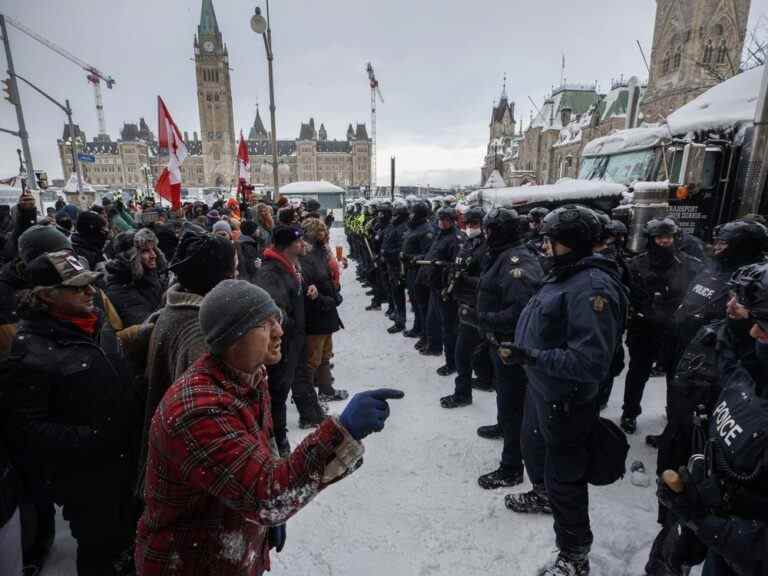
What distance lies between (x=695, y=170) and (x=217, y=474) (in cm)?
752

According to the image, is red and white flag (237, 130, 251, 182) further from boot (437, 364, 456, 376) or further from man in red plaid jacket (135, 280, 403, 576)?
man in red plaid jacket (135, 280, 403, 576)

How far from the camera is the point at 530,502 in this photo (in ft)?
10.5

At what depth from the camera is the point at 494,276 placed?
3.71 m

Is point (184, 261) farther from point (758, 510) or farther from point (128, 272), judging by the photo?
point (758, 510)

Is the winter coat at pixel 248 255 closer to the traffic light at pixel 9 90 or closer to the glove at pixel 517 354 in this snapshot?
the glove at pixel 517 354

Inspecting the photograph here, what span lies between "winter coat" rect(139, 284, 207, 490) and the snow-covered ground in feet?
5.14

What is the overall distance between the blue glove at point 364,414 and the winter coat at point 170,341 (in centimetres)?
100

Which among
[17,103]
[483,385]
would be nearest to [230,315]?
[483,385]

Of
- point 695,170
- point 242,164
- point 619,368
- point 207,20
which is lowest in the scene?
point 619,368

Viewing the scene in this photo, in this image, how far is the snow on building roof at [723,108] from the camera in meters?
6.70

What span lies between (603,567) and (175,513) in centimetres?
270

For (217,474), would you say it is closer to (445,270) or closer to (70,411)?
(70,411)

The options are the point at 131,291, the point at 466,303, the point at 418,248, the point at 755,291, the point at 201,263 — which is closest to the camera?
the point at 755,291

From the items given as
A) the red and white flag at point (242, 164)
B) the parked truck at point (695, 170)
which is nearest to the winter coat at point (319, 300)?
the parked truck at point (695, 170)
